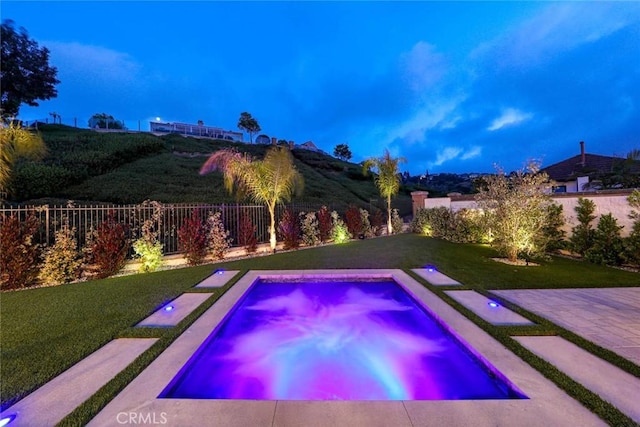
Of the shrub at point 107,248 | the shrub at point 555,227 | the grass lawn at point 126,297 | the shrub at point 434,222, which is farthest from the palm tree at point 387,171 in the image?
the shrub at point 107,248

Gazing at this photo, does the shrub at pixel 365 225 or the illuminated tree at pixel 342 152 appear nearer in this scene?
the shrub at pixel 365 225

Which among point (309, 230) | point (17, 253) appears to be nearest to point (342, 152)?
point (309, 230)

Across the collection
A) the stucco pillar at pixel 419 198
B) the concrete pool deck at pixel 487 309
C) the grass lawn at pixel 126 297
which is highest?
the stucco pillar at pixel 419 198

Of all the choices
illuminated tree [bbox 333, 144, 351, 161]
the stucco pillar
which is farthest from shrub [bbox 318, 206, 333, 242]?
illuminated tree [bbox 333, 144, 351, 161]

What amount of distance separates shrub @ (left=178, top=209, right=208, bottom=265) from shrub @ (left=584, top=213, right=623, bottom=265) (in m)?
11.0

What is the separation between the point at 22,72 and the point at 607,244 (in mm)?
41914

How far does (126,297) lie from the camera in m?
5.04

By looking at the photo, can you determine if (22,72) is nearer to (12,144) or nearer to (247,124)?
(12,144)

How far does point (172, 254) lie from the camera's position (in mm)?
8633

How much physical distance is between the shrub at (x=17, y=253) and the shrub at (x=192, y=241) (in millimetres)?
3035

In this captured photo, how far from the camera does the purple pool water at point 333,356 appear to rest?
3.01 metres

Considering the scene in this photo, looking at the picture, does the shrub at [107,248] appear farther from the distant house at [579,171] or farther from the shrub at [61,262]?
the distant house at [579,171]

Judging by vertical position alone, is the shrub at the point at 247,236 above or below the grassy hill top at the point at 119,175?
below

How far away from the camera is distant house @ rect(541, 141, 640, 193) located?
60.3ft
